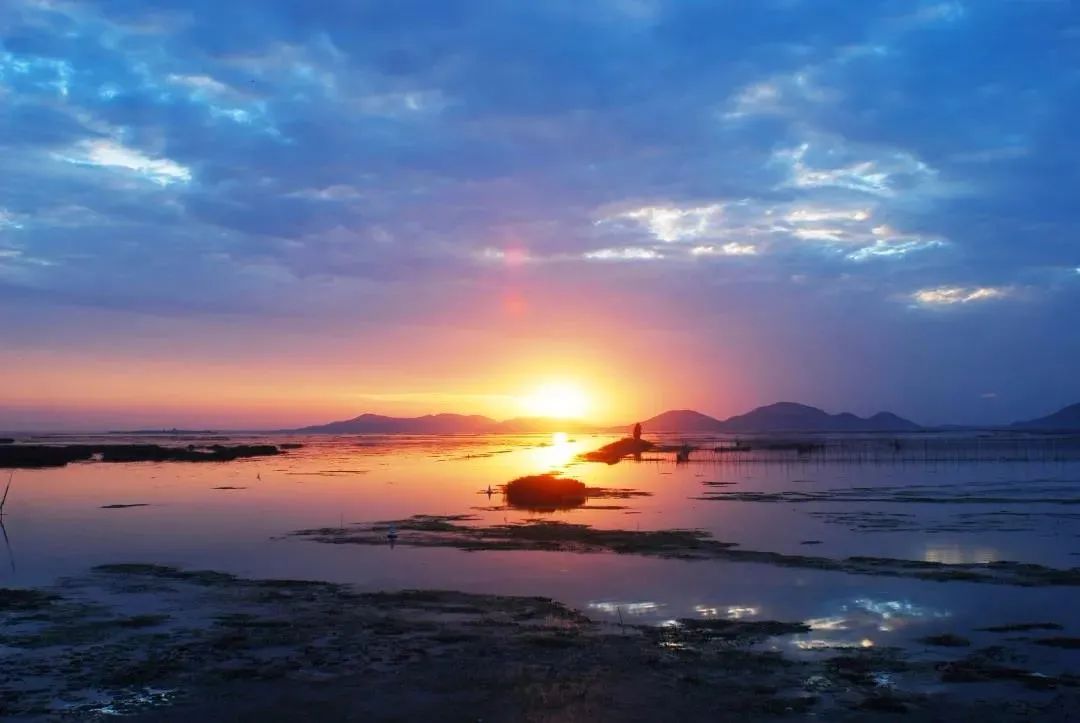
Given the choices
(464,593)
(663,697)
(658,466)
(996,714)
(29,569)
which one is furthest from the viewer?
(658,466)

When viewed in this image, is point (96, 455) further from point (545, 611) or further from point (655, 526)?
point (545, 611)

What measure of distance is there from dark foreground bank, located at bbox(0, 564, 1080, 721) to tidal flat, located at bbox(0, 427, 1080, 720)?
6 centimetres

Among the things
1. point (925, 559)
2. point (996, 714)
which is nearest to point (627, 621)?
point (996, 714)

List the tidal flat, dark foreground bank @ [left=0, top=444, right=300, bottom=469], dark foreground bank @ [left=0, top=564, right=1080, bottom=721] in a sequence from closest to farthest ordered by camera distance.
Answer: dark foreground bank @ [left=0, top=564, right=1080, bottom=721]
the tidal flat
dark foreground bank @ [left=0, top=444, right=300, bottom=469]

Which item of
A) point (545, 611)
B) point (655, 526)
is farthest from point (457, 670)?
point (655, 526)

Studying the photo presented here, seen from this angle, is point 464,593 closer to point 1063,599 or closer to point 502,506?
point 1063,599

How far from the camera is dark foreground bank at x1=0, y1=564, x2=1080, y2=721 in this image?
39.9ft

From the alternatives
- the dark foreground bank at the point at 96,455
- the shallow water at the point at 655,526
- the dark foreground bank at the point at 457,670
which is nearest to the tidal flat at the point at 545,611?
the dark foreground bank at the point at 457,670

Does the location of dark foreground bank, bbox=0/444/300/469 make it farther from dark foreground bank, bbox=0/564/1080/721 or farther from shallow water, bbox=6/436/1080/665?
dark foreground bank, bbox=0/564/1080/721

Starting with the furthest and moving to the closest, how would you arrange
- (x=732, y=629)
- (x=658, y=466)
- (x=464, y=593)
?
(x=658, y=466)
(x=464, y=593)
(x=732, y=629)

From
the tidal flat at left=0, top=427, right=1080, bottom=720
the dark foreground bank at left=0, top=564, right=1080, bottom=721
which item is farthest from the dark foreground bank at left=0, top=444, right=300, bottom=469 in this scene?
the dark foreground bank at left=0, top=564, right=1080, bottom=721

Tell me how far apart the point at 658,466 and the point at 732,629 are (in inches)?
2531

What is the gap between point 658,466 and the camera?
80.5 metres

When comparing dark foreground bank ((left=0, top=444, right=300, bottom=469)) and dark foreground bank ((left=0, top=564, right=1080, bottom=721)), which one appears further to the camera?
dark foreground bank ((left=0, top=444, right=300, bottom=469))
